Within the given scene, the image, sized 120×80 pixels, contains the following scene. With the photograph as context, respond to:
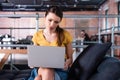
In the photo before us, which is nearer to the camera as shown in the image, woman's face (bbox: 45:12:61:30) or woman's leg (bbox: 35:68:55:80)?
woman's leg (bbox: 35:68:55:80)

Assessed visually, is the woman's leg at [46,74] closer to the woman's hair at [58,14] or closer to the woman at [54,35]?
the woman at [54,35]

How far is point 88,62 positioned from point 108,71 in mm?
171

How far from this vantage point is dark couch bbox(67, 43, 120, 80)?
1.61 meters

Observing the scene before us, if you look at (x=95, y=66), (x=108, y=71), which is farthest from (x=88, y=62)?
(x=108, y=71)

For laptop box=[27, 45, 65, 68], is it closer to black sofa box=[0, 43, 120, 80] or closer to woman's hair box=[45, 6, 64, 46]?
black sofa box=[0, 43, 120, 80]

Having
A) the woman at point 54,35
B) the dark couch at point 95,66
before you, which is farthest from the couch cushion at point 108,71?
the woman at point 54,35

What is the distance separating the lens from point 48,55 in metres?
1.58

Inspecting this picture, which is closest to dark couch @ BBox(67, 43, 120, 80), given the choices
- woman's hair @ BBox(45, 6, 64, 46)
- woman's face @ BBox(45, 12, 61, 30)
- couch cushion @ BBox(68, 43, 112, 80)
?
couch cushion @ BBox(68, 43, 112, 80)

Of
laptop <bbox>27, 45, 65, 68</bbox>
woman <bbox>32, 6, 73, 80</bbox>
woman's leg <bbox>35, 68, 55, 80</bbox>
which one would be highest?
woman <bbox>32, 6, 73, 80</bbox>

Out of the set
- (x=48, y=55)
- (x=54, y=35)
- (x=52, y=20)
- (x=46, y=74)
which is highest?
(x=52, y=20)

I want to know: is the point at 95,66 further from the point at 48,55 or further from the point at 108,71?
the point at 48,55

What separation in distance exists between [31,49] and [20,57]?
9.95ft

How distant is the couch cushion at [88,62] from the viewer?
5.59ft

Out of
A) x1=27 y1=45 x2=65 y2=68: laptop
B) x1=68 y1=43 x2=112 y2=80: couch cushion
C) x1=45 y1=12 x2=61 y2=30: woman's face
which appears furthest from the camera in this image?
x1=45 y1=12 x2=61 y2=30: woman's face
